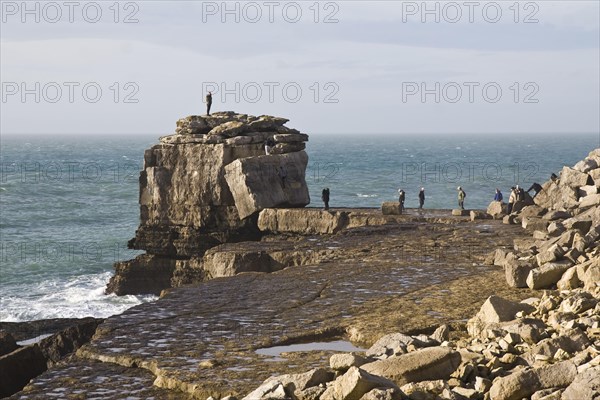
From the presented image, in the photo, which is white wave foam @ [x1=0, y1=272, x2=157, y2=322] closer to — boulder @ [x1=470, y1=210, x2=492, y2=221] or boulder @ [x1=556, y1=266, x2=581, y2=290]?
boulder @ [x1=470, y1=210, x2=492, y2=221]

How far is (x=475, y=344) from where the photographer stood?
37.2 ft

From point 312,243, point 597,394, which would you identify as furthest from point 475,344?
point 312,243

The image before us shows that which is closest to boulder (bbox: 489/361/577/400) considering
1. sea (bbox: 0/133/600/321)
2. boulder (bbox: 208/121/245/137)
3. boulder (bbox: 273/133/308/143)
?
sea (bbox: 0/133/600/321)

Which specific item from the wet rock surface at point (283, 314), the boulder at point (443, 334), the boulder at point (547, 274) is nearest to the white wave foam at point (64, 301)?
the wet rock surface at point (283, 314)

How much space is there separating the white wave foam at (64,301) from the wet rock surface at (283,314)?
37.3 feet

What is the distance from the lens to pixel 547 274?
1546 centimetres

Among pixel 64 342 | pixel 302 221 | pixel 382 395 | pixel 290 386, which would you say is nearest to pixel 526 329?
pixel 382 395

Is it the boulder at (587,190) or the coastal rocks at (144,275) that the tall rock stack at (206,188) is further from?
the boulder at (587,190)

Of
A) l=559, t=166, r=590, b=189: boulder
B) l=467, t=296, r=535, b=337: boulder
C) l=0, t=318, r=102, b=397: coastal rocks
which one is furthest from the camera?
l=559, t=166, r=590, b=189: boulder

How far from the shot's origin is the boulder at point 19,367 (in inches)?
546

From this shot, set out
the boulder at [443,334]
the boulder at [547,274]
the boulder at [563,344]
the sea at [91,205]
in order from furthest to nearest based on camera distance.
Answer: the sea at [91,205], the boulder at [547,274], the boulder at [443,334], the boulder at [563,344]

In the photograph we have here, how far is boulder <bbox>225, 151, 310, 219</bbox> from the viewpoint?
29.6 m

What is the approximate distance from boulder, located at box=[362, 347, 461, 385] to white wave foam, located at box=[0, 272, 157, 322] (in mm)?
20539

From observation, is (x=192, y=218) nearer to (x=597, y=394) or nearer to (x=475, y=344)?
(x=475, y=344)
